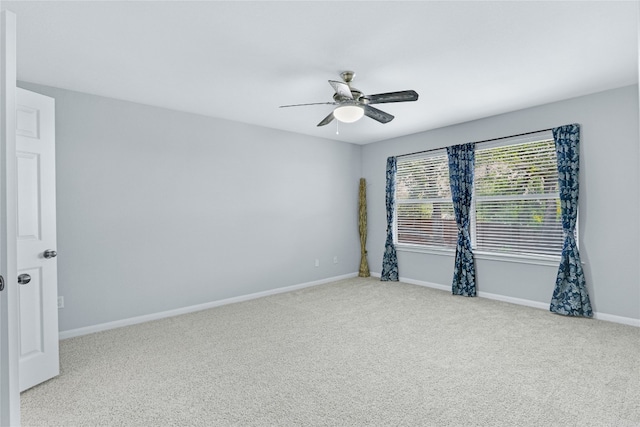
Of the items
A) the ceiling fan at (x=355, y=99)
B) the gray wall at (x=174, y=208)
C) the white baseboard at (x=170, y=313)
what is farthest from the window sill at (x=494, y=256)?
the ceiling fan at (x=355, y=99)

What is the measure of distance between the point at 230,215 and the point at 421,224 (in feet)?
10.1

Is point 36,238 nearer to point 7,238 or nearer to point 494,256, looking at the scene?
point 7,238

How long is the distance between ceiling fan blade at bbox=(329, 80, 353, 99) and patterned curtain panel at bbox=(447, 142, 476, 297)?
2.63 m

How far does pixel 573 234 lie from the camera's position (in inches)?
153

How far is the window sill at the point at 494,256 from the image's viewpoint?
4.16 metres

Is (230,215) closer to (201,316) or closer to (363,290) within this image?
(201,316)

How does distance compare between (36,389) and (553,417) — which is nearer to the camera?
(553,417)

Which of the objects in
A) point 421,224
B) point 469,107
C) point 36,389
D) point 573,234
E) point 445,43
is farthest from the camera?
point 421,224

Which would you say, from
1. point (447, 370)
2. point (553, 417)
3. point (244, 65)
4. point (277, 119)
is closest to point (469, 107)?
point (277, 119)

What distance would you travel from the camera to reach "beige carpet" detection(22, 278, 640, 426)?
2.05 metres

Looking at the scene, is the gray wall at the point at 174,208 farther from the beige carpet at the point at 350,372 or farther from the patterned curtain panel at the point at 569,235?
the patterned curtain panel at the point at 569,235

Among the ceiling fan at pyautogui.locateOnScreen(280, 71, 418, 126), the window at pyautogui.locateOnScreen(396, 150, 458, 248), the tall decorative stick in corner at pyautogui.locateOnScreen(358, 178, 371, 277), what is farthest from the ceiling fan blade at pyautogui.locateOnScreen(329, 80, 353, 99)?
the tall decorative stick in corner at pyautogui.locateOnScreen(358, 178, 371, 277)

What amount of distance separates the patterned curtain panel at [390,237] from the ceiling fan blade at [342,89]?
3063 mm

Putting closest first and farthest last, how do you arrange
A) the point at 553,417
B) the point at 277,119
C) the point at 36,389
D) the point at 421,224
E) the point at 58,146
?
1. the point at 553,417
2. the point at 36,389
3. the point at 58,146
4. the point at 277,119
5. the point at 421,224
